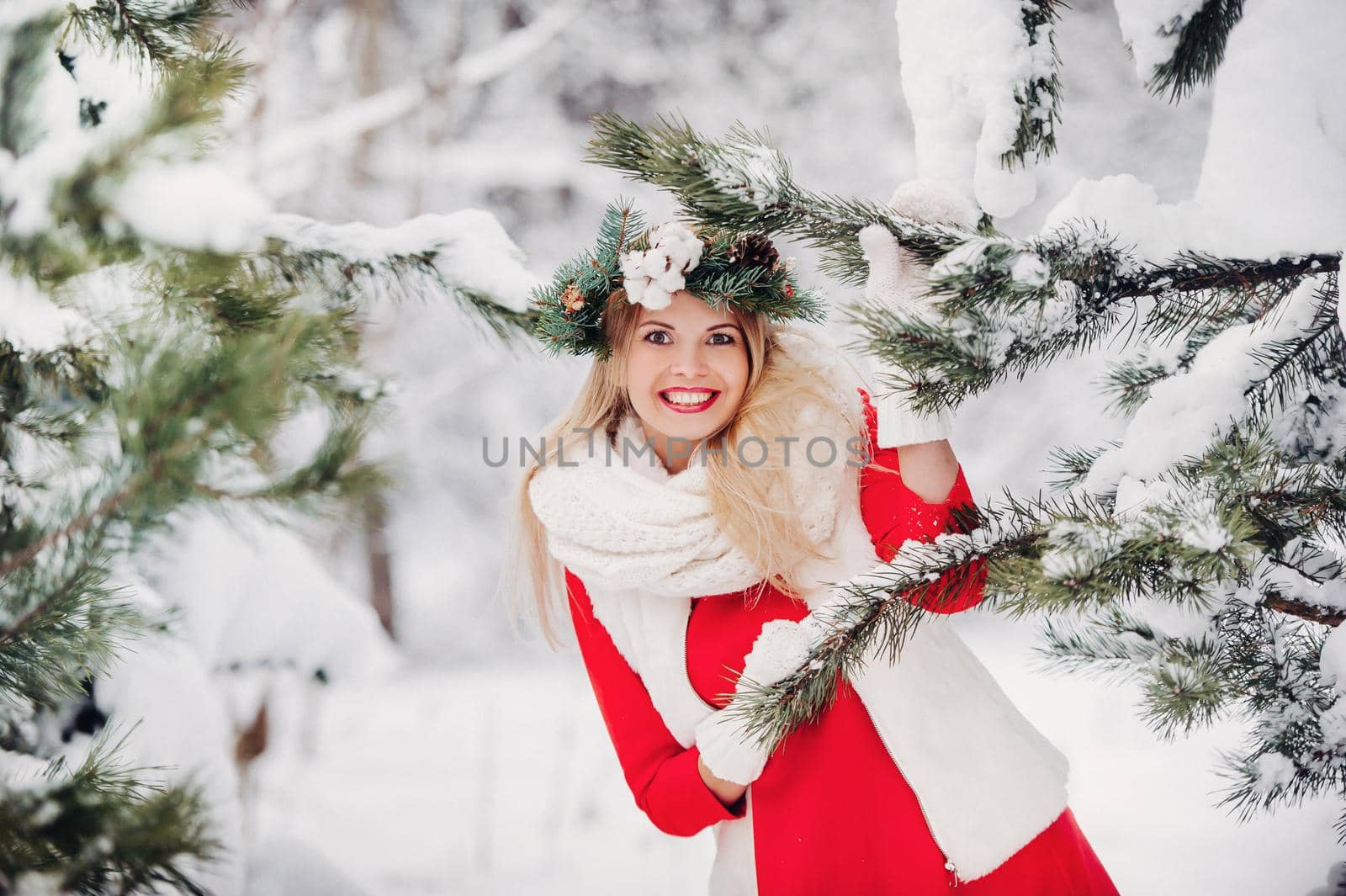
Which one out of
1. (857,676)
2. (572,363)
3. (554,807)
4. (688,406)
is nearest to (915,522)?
(857,676)

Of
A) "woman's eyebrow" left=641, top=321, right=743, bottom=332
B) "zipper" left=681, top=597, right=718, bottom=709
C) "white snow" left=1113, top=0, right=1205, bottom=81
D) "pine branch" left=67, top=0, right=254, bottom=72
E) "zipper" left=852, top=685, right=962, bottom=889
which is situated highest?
"pine branch" left=67, top=0, right=254, bottom=72

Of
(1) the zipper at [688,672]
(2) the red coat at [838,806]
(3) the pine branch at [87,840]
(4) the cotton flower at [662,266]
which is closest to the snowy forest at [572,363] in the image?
(3) the pine branch at [87,840]

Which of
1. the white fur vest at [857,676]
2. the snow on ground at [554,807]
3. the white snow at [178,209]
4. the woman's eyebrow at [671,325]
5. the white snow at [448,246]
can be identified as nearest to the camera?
the white snow at [178,209]

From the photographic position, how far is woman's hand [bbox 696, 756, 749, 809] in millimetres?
1301

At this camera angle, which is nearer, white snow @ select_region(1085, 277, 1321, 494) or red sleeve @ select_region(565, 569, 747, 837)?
white snow @ select_region(1085, 277, 1321, 494)

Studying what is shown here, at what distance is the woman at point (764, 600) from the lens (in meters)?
1.25

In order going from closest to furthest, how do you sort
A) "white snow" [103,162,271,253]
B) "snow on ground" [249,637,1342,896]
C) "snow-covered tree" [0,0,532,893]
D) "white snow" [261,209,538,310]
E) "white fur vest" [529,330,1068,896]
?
"snow-covered tree" [0,0,532,893], "white snow" [103,162,271,253], "white snow" [261,209,538,310], "white fur vest" [529,330,1068,896], "snow on ground" [249,637,1342,896]

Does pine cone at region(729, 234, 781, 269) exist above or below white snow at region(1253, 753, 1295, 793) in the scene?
above

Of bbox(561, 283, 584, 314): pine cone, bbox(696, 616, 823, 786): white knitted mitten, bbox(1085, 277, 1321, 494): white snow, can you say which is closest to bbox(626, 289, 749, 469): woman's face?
bbox(561, 283, 584, 314): pine cone

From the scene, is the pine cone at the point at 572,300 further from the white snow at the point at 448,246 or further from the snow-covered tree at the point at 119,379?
the snow-covered tree at the point at 119,379

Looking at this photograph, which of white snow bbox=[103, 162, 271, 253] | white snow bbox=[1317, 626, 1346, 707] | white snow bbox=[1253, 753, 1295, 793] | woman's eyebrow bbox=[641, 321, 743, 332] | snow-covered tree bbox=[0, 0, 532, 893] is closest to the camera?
snow-covered tree bbox=[0, 0, 532, 893]

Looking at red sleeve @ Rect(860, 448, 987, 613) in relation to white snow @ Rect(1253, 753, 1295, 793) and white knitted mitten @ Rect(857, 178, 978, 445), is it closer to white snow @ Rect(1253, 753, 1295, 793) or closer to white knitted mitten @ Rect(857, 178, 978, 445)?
white knitted mitten @ Rect(857, 178, 978, 445)

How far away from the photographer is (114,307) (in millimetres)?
808

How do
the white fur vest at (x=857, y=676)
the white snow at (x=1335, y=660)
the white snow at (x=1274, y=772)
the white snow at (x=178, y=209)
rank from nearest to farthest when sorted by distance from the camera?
the white snow at (x=178, y=209), the white snow at (x=1335, y=660), the white snow at (x=1274, y=772), the white fur vest at (x=857, y=676)
